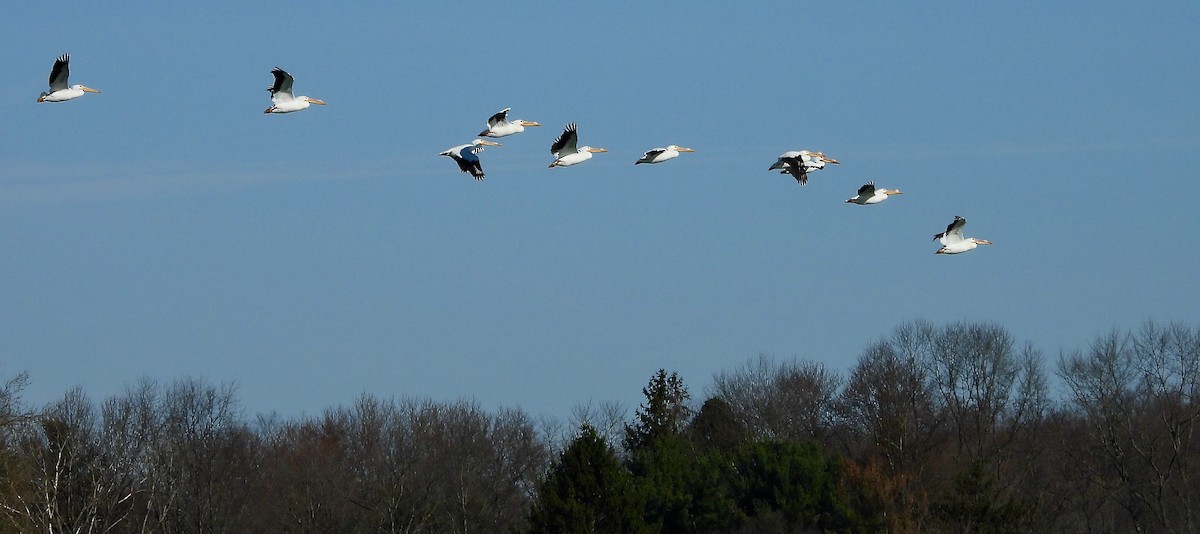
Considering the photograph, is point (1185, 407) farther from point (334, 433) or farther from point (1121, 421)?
point (334, 433)

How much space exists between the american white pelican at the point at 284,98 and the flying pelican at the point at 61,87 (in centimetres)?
476

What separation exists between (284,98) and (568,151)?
273 inches

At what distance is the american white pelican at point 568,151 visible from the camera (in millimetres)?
46969

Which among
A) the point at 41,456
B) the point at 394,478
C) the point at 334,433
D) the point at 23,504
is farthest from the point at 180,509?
the point at 334,433

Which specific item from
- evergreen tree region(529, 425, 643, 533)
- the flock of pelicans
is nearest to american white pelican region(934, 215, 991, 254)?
the flock of pelicans

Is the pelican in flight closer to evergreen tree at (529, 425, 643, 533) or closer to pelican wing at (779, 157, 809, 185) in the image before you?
pelican wing at (779, 157, 809, 185)

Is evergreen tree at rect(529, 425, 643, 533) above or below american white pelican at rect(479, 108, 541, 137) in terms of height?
below

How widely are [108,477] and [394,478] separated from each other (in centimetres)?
1405

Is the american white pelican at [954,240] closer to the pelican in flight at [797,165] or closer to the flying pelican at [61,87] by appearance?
the pelican in flight at [797,165]

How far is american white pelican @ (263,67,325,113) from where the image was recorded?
44.6 metres

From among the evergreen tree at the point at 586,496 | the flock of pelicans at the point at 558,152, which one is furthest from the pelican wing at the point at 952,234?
the evergreen tree at the point at 586,496

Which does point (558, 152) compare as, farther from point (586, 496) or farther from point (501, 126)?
point (586, 496)

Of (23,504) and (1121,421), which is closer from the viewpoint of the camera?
(23,504)

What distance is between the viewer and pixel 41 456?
60.1 m
